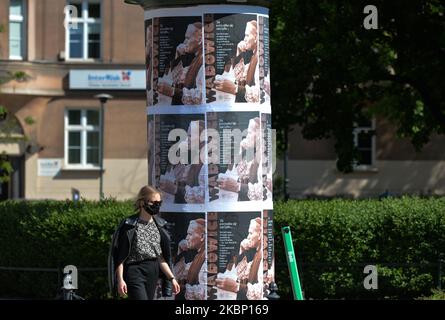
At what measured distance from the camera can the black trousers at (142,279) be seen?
35.9ft

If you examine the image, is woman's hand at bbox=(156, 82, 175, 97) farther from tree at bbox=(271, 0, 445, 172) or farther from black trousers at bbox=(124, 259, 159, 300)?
tree at bbox=(271, 0, 445, 172)

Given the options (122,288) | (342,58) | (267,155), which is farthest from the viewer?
(342,58)

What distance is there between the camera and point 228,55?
12.4 metres

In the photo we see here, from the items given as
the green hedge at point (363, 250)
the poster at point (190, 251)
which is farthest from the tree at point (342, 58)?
the poster at point (190, 251)

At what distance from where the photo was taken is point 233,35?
12.4m

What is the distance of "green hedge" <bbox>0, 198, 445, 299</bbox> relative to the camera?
53.3ft

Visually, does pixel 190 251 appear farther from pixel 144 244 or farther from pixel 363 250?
pixel 363 250

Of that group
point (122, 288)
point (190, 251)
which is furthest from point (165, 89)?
point (122, 288)

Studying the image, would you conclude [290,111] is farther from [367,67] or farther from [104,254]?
[104,254]

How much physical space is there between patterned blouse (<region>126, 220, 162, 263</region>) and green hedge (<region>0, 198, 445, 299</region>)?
17.1 feet

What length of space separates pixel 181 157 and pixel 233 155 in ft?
1.92

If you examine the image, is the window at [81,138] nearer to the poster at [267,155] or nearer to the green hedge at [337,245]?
the green hedge at [337,245]

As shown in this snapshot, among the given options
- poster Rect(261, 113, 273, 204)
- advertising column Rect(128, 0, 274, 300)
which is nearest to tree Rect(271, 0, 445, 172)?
poster Rect(261, 113, 273, 204)
